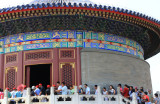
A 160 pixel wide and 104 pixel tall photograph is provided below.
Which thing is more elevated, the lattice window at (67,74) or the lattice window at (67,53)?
the lattice window at (67,53)

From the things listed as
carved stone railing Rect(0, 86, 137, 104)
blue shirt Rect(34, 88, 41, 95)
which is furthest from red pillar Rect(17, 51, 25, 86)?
blue shirt Rect(34, 88, 41, 95)

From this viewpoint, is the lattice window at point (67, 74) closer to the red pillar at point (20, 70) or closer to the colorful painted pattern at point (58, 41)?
the colorful painted pattern at point (58, 41)

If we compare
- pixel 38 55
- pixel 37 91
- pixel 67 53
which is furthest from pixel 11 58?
pixel 37 91

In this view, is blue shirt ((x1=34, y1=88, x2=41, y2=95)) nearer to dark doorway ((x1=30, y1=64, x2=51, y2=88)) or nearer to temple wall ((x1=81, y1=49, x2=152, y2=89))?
temple wall ((x1=81, y1=49, x2=152, y2=89))

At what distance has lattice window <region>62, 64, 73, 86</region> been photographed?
15.7 metres

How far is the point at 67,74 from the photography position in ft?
51.5

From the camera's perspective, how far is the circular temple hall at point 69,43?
15555 millimetres

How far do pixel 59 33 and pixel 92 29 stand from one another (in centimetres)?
180

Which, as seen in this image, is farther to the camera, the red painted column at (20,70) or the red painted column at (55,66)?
the red painted column at (20,70)

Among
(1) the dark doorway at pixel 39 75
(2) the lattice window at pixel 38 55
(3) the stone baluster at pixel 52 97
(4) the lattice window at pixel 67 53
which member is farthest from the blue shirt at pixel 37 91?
(1) the dark doorway at pixel 39 75

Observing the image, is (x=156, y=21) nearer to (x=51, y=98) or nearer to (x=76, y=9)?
(x=76, y=9)

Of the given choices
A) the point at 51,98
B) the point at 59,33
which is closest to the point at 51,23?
the point at 59,33

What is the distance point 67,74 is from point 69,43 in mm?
1643

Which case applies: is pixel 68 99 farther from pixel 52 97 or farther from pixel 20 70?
pixel 20 70
